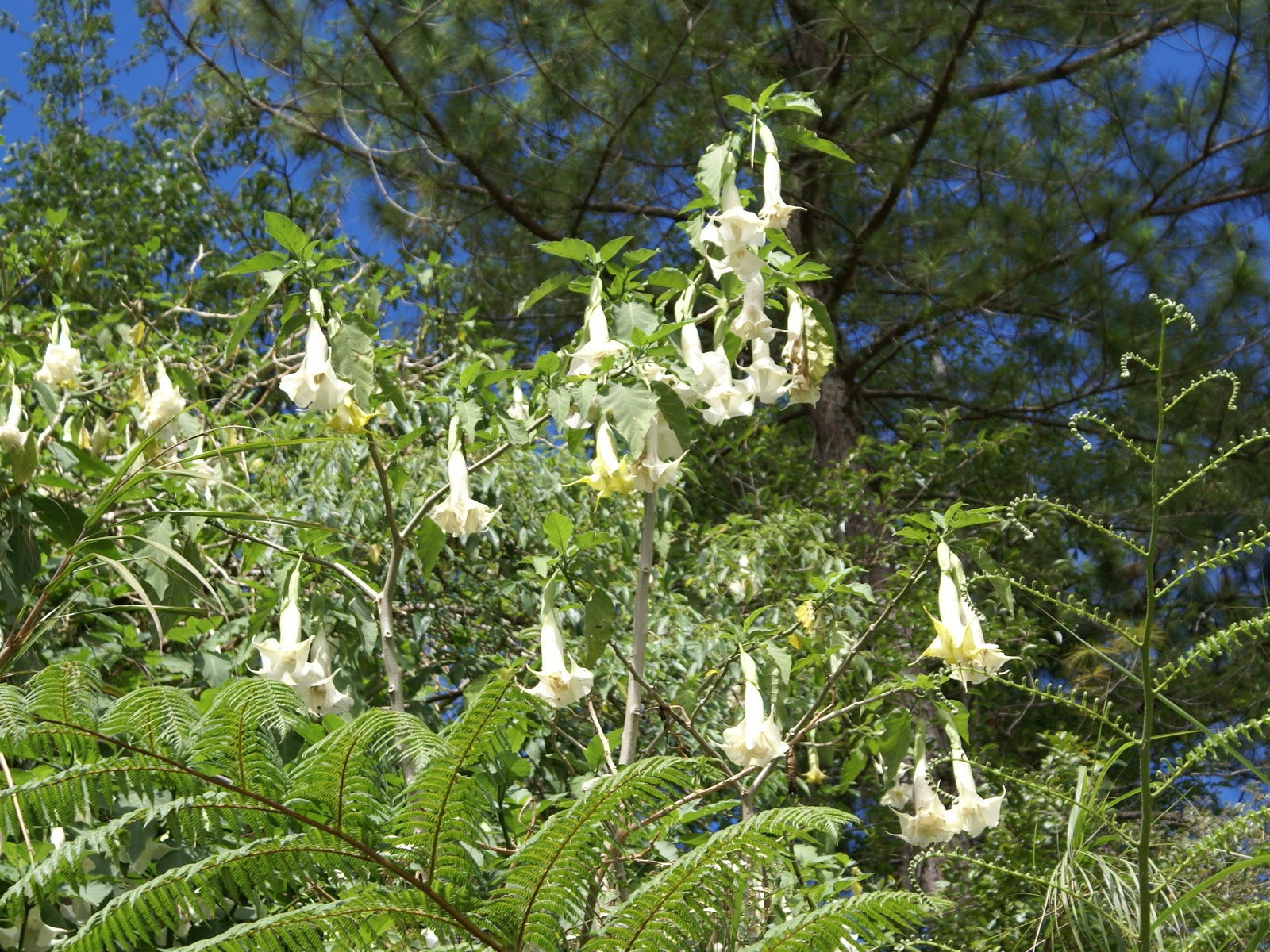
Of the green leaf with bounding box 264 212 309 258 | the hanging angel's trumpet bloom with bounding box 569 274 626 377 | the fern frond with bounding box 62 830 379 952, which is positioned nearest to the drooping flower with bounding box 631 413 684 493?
the hanging angel's trumpet bloom with bounding box 569 274 626 377

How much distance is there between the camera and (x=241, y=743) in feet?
4.90

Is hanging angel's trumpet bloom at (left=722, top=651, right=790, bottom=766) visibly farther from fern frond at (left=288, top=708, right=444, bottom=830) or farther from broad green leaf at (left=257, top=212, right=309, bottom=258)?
broad green leaf at (left=257, top=212, right=309, bottom=258)

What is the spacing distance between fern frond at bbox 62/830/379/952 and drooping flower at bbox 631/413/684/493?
0.75 meters

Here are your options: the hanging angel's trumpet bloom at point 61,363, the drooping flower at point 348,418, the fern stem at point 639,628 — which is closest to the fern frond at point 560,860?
the fern stem at point 639,628

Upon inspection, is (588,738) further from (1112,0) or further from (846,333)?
(1112,0)

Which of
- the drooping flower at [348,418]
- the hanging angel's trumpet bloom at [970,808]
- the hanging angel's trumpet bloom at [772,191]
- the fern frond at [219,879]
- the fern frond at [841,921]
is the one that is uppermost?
the hanging angel's trumpet bloom at [772,191]

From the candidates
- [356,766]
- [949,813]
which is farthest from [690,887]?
[949,813]

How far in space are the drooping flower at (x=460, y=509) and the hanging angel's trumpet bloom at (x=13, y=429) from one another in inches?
37.8

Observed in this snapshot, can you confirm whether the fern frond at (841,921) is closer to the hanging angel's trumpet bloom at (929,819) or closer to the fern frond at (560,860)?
the fern frond at (560,860)

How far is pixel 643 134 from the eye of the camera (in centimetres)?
706

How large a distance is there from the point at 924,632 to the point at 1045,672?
3.52m

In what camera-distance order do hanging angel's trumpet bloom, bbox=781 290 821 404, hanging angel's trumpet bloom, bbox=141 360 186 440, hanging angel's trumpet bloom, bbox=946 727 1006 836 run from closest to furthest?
hanging angel's trumpet bloom, bbox=781 290 821 404 → hanging angel's trumpet bloom, bbox=946 727 1006 836 → hanging angel's trumpet bloom, bbox=141 360 186 440

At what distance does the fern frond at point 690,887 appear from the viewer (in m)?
1.43

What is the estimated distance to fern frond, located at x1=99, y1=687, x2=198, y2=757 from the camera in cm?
156
